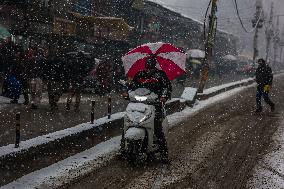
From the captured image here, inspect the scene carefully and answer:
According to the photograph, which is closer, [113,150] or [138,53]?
[138,53]

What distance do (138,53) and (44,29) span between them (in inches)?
605

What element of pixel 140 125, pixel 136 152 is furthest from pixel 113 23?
pixel 136 152

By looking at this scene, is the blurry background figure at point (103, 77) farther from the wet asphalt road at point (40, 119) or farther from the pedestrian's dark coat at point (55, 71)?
the pedestrian's dark coat at point (55, 71)

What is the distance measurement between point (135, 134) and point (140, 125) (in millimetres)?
240

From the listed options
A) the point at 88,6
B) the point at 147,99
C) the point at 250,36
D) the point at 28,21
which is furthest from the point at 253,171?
the point at 250,36

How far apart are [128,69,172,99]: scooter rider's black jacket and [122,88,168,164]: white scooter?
7.0 inches

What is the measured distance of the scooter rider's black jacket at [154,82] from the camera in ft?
25.3

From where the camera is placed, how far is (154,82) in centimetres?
770

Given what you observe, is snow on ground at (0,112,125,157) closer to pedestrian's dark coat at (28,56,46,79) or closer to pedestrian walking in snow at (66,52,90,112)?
pedestrian walking in snow at (66,52,90,112)

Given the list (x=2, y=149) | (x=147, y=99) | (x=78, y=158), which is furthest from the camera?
(x=78, y=158)

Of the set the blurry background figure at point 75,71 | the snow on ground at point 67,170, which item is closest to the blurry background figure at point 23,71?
the blurry background figure at point 75,71

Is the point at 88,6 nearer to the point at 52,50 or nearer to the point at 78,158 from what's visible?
the point at 52,50

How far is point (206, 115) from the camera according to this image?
15242 millimetres

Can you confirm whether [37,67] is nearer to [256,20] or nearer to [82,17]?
[82,17]
